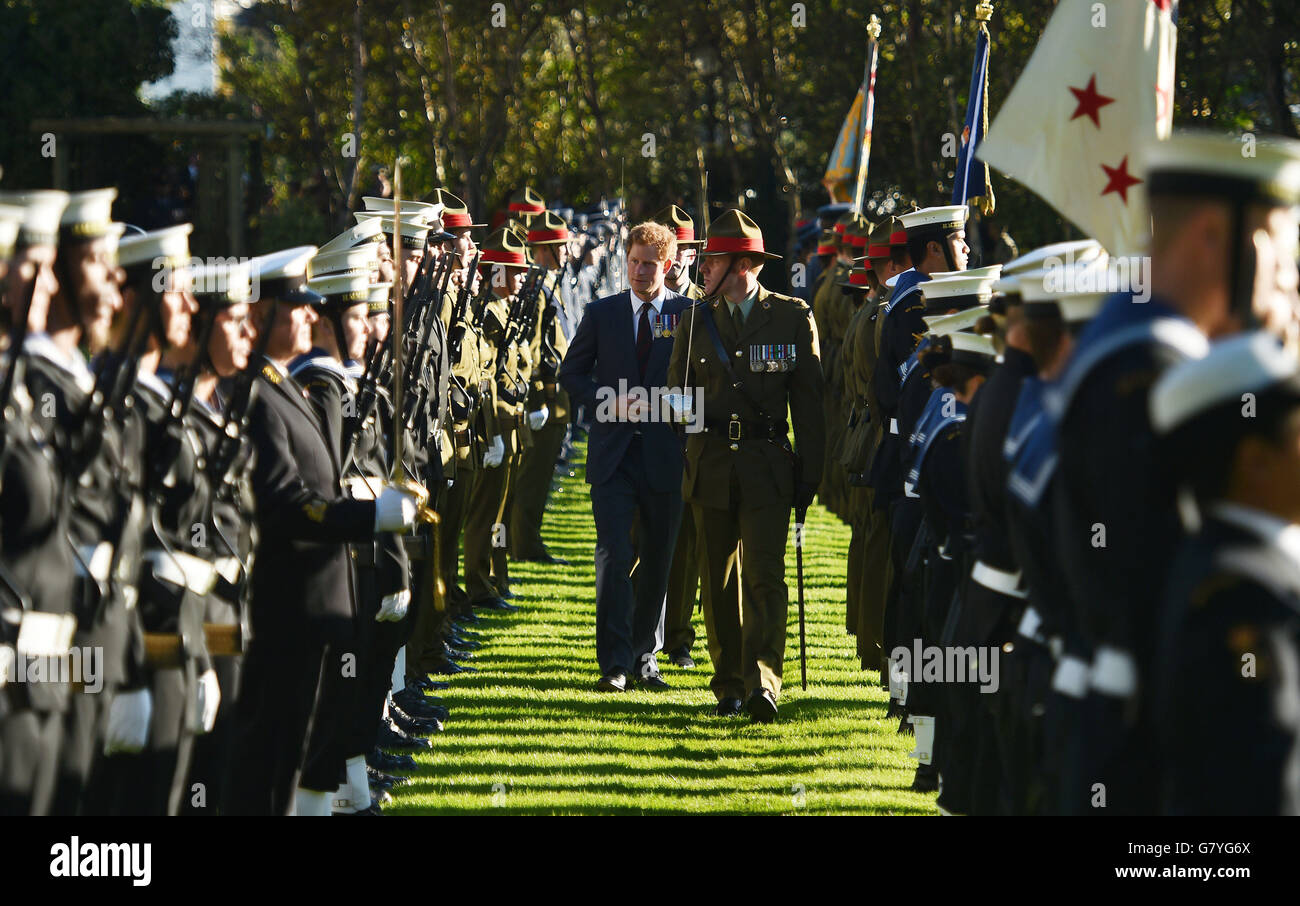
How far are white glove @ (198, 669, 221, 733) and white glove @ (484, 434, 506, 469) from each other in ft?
23.6

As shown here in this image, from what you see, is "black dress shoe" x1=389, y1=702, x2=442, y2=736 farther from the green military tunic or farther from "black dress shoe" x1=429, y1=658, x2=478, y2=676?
the green military tunic

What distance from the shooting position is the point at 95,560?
518 centimetres

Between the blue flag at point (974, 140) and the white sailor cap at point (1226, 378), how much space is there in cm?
682

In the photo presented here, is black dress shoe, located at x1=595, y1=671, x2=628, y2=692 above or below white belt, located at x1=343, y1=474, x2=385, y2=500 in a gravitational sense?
below

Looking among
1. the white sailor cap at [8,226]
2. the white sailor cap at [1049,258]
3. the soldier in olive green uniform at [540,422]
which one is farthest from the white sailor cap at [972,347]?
the soldier in olive green uniform at [540,422]

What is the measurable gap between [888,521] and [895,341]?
117 cm

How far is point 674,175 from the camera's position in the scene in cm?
4066

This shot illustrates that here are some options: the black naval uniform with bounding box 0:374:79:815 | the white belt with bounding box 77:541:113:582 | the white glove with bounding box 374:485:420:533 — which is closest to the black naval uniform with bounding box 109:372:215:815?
the white belt with bounding box 77:541:113:582

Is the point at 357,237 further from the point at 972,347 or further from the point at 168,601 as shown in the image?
the point at 168,601

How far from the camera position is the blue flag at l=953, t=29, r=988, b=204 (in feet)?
34.0

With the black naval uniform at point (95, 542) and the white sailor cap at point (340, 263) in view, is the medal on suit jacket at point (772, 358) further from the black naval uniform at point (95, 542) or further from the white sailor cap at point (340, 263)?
the black naval uniform at point (95, 542)

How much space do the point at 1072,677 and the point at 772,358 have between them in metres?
5.40

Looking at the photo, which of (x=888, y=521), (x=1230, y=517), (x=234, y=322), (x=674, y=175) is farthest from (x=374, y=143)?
(x=1230, y=517)
